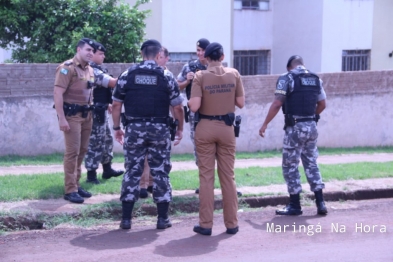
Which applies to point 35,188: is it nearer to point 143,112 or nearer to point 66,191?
point 66,191

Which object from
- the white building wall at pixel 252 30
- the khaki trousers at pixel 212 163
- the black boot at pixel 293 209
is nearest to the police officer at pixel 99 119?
the khaki trousers at pixel 212 163

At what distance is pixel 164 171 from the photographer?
6.26m

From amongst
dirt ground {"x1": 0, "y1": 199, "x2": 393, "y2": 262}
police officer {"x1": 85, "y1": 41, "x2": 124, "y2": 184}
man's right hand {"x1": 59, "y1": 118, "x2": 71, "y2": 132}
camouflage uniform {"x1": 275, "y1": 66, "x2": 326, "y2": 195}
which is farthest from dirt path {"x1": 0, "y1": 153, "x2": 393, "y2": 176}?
camouflage uniform {"x1": 275, "y1": 66, "x2": 326, "y2": 195}

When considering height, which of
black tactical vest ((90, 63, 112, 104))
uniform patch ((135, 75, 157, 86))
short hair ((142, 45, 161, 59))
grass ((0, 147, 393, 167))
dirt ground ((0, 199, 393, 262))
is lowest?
dirt ground ((0, 199, 393, 262))

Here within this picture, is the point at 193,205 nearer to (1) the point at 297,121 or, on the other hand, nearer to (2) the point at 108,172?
(2) the point at 108,172

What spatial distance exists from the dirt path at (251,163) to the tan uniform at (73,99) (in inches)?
68.0

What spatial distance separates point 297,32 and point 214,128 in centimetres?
1290

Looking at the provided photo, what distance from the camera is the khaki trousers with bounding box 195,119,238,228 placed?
6086 mm

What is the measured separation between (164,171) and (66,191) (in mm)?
1534

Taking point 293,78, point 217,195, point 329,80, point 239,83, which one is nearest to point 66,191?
point 217,195

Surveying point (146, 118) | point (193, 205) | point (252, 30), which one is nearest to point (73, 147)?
point (146, 118)

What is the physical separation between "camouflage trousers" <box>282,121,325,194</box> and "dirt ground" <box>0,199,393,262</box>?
435 millimetres

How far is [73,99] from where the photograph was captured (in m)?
6.97

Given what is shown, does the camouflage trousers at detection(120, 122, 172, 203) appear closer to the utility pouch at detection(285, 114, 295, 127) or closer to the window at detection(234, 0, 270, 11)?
the utility pouch at detection(285, 114, 295, 127)
